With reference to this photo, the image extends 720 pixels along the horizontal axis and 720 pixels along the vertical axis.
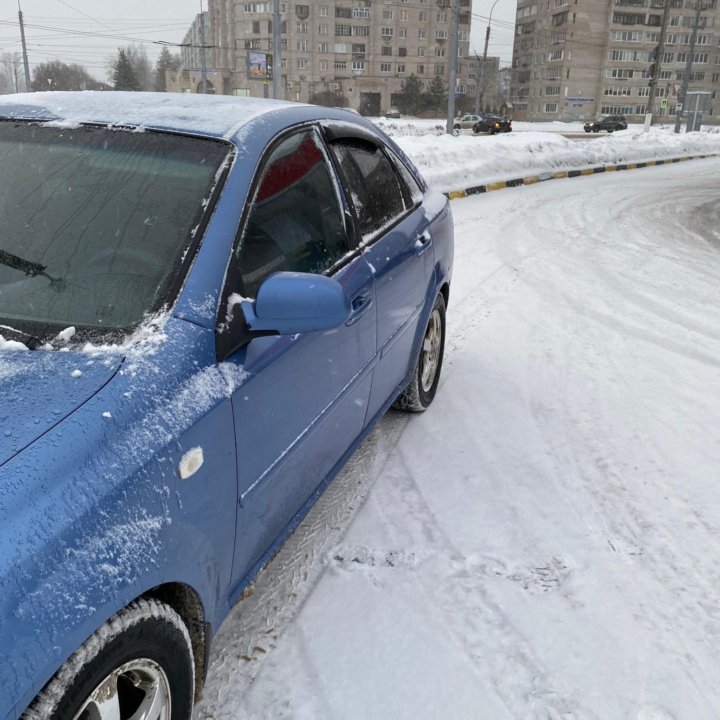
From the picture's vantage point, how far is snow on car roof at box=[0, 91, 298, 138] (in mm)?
2328

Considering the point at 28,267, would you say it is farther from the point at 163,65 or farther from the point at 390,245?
the point at 163,65

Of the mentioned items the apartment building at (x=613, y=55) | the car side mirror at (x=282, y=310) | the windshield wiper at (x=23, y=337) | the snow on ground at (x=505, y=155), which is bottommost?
the snow on ground at (x=505, y=155)

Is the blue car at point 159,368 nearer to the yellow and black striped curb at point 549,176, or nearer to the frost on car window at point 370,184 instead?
the frost on car window at point 370,184

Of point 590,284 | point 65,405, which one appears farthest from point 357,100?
point 65,405

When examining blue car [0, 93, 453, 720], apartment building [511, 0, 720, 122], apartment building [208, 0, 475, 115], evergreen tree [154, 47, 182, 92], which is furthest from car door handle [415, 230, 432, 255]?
evergreen tree [154, 47, 182, 92]

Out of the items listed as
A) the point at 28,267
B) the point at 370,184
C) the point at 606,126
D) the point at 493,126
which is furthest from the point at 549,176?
the point at 606,126

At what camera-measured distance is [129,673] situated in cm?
151

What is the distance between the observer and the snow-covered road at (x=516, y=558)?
7.28 ft

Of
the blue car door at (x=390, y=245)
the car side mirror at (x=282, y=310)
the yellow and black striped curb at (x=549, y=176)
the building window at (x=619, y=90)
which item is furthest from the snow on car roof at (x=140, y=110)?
the building window at (x=619, y=90)

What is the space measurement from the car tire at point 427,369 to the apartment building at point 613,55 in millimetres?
89979

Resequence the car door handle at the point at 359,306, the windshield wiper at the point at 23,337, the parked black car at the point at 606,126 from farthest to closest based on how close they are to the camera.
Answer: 1. the parked black car at the point at 606,126
2. the car door handle at the point at 359,306
3. the windshield wiper at the point at 23,337

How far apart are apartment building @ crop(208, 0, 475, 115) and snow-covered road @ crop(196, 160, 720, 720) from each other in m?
89.7

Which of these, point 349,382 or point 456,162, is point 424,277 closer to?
point 349,382

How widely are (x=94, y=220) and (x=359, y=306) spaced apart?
1034 millimetres
